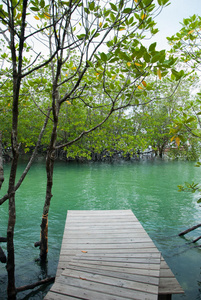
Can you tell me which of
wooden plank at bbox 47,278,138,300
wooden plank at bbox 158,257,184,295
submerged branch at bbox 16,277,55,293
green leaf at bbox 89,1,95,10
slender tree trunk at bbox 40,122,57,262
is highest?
green leaf at bbox 89,1,95,10

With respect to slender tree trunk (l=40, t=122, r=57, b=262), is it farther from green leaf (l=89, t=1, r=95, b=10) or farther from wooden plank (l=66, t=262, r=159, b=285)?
green leaf (l=89, t=1, r=95, b=10)

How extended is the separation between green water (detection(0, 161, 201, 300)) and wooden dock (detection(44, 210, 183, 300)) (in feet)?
2.13

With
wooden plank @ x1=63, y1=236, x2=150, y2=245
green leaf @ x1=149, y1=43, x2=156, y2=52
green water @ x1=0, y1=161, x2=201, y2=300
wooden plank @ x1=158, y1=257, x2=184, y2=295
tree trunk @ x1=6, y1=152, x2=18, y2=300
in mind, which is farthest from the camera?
green water @ x1=0, y1=161, x2=201, y2=300

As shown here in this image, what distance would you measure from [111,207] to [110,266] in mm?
4501

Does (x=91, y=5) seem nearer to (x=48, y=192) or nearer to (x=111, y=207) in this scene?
(x=48, y=192)

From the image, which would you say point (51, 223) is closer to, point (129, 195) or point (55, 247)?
point (55, 247)

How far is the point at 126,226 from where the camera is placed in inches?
165

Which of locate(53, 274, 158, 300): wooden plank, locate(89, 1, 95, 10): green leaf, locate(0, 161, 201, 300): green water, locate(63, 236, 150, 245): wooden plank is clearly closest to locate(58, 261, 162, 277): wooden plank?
locate(53, 274, 158, 300): wooden plank

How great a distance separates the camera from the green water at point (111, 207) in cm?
369

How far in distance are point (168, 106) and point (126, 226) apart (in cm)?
1894

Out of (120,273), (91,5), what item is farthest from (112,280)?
(91,5)

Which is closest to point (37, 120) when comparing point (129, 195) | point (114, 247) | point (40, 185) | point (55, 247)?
point (40, 185)

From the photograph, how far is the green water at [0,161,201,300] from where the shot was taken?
3.69m

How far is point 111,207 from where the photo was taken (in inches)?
285
